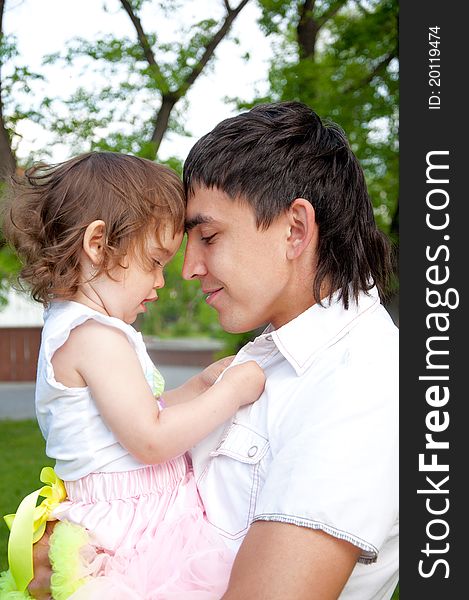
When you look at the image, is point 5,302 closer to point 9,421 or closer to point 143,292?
point 9,421

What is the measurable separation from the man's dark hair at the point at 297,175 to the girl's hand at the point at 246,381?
242 mm

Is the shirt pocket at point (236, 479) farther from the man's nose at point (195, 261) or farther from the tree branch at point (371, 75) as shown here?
the tree branch at point (371, 75)

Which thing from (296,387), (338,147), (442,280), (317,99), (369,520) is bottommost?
(369,520)

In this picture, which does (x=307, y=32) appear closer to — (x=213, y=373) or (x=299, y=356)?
(x=213, y=373)

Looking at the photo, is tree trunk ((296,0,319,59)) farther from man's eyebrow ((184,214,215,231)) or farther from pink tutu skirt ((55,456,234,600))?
pink tutu skirt ((55,456,234,600))

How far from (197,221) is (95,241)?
0.91 feet

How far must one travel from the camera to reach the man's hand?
2.16 m

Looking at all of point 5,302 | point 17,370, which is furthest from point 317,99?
point 17,370

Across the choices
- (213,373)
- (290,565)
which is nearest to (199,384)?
(213,373)

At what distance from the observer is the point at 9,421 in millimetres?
12125

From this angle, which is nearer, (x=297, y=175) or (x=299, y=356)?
(x=299, y=356)

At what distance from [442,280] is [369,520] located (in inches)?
23.5

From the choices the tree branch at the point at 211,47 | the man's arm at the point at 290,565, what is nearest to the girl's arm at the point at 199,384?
the man's arm at the point at 290,565

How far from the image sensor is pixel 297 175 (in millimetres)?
2129
